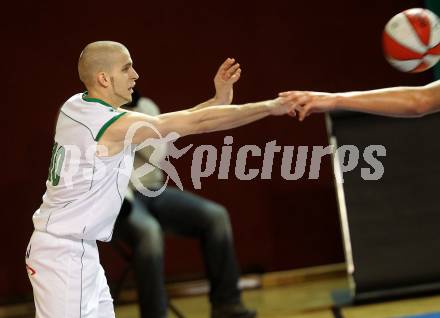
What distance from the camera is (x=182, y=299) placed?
720 centimetres

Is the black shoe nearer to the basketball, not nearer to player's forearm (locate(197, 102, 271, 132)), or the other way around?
player's forearm (locate(197, 102, 271, 132))

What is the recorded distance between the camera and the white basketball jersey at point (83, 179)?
4223 millimetres

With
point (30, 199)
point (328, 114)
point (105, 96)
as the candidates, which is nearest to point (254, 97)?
point (328, 114)

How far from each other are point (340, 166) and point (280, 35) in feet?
5.76

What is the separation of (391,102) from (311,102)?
395 millimetres

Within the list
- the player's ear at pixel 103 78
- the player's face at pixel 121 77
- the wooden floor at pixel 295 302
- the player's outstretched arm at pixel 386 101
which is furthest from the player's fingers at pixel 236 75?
the wooden floor at pixel 295 302

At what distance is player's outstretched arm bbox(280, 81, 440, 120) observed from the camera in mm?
4168

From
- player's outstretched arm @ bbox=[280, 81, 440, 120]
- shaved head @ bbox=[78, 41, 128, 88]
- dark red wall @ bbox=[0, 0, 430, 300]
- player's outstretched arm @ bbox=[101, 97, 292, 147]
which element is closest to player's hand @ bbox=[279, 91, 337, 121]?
player's outstretched arm @ bbox=[280, 81, 440, 120]

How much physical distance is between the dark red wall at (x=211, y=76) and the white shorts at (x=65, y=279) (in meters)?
2.98

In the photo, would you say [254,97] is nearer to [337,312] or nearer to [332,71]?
[332,71]

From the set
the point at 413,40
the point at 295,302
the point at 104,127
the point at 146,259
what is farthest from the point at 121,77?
the point at 295,302

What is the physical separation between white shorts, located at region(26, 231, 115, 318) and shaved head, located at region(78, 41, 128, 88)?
835mm

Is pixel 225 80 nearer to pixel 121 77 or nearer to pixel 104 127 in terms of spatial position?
pixel 121 77

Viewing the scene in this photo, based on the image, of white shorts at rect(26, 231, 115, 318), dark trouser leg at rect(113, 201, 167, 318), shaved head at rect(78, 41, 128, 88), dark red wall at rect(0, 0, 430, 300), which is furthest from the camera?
dark red wall at rect(0, 0, 430, 300)
